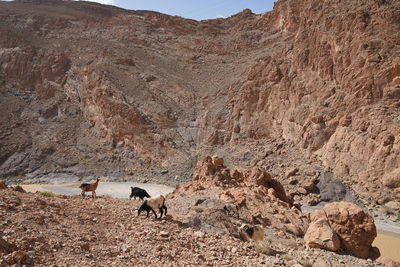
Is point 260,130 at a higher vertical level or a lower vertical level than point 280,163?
higher

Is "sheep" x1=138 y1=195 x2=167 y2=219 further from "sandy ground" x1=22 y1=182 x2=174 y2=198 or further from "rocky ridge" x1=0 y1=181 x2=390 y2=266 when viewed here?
"sandy ground" x1=22 y1=182 x2=174 y2=198

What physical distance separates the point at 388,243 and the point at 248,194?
28.3ft

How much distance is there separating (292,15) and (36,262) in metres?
43.4

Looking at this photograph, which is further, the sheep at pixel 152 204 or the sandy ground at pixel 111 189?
the sandy ground at pixel 111 189

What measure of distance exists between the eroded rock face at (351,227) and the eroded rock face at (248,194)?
3.54 ft

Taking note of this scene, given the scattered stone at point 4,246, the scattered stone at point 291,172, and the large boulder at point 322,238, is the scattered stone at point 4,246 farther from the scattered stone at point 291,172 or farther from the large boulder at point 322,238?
the scattered stone at point 291,172

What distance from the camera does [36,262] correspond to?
373 centimetres

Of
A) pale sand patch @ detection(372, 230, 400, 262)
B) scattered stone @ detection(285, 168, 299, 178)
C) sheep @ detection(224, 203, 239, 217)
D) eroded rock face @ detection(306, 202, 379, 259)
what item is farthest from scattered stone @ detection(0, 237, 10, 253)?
scattered stone @ detection(285, 168, 299, 178)

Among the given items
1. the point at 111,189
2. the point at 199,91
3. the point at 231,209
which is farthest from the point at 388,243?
the point at 199,91

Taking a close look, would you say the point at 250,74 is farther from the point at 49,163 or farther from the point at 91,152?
the point at 49,163

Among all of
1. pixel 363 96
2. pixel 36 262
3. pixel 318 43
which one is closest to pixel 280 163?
pixel 363 96

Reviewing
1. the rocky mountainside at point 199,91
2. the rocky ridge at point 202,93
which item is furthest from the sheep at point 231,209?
the rocky mountainside at point 199,91

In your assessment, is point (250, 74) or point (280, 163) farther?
point (250, 74)

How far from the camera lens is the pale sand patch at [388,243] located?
13367 mm
